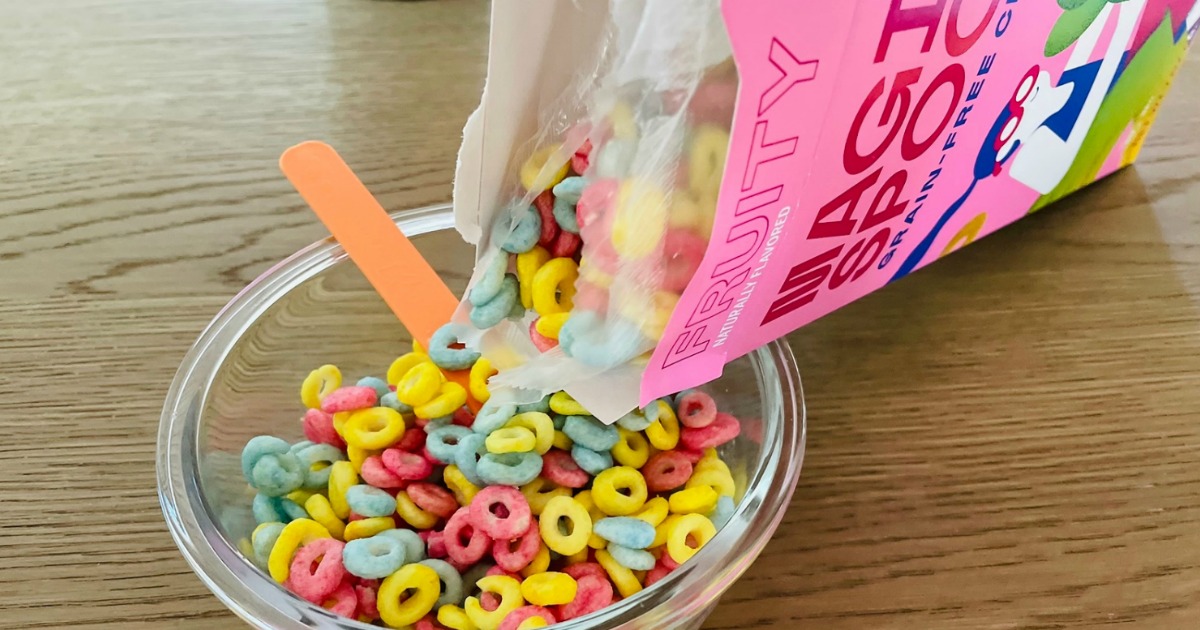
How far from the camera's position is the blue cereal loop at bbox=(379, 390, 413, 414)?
1.89ft

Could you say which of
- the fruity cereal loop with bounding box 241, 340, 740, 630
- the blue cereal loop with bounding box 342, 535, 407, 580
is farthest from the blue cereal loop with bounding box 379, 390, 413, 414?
the blue cereal loop with bounding box 342, 535, 407, 580

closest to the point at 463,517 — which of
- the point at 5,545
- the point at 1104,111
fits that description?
the point at 5,545

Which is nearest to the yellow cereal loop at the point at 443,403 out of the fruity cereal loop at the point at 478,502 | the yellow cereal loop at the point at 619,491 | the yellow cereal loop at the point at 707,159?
the fruity cereal loop at the point at 478,502

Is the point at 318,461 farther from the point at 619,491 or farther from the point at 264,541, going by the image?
the point at 619,491

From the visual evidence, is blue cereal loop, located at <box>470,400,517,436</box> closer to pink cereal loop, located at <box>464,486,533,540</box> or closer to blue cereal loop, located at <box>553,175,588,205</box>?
pink cereal loop, located at <box>464,486,533,540</box>

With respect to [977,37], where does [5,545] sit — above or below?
below

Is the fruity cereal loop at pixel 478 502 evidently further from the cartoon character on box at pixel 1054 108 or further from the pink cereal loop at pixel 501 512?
the cartoon character on box at pixel 1054 108

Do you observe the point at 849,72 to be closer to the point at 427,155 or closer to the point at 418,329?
the point at 418,329

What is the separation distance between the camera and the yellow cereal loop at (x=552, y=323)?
18.3 inches

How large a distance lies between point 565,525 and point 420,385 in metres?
0.13

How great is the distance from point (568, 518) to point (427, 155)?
0.44 metres

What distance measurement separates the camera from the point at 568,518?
518 millimetres

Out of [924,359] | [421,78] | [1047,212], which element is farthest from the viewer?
[421,78]

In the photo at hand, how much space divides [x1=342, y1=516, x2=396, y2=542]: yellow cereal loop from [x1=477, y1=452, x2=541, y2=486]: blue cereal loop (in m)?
0.07
